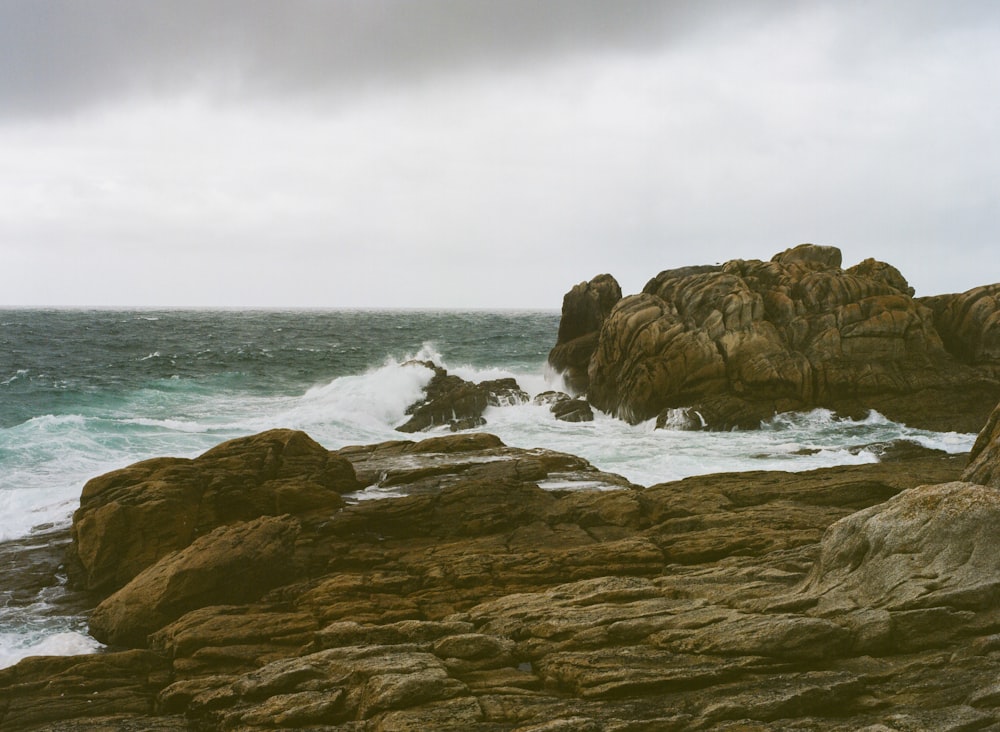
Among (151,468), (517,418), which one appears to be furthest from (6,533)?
(517,418)

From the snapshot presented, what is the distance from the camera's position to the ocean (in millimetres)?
18203

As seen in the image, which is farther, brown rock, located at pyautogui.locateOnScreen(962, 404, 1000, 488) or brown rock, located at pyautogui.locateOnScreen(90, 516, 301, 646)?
brown rock, located at pyautogui.locateOnScreen(90, 516, 301, 646)

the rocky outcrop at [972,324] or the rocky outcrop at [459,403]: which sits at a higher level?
the rocky outcrop at [972,324]

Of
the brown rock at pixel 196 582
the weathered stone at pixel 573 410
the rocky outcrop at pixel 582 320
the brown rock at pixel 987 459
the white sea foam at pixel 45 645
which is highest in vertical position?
the rocky outcrop at pixel 582 320

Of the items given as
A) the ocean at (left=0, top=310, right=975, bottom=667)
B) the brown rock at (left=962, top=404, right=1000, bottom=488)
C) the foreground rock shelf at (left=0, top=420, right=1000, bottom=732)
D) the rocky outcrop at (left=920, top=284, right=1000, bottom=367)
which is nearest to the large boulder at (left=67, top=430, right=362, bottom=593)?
the foreground rock shelf at (left=0, top=420, right=1000, bottom=732)

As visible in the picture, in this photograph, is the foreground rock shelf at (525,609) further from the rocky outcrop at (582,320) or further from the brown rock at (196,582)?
the rocky outcrop at (582,320)

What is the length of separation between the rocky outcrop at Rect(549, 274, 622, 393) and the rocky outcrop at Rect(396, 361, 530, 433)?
4948mm

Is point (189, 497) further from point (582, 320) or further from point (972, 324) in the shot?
point (972, 324)

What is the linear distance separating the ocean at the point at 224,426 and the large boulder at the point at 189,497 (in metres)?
1.21

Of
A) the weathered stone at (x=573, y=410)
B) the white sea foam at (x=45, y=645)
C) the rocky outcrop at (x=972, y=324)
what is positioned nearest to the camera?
the white sea foam at (x=45, y=645)

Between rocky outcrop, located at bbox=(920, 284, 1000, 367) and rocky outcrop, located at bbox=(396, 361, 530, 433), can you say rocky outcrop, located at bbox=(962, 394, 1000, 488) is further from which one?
rocky outcrop, located at bbox=(920, 284, 1000, 367)

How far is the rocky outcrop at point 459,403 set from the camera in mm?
31875

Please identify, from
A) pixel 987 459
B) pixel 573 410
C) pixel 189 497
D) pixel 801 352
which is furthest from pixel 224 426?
pixel 987 459

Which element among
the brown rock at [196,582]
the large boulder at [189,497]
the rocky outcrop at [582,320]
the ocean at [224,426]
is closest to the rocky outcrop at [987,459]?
the ocean at [224,426]
